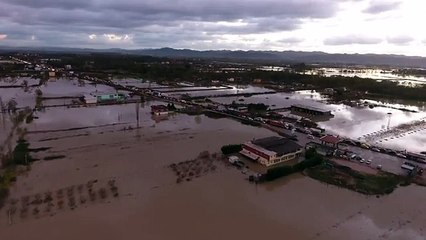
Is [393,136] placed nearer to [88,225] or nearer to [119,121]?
[119,121]

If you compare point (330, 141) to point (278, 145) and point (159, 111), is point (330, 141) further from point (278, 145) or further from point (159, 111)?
A: point (159, 111)

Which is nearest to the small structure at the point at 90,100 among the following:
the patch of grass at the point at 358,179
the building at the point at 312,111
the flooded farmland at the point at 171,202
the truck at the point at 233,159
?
the flooded farmland at the point at 171,202

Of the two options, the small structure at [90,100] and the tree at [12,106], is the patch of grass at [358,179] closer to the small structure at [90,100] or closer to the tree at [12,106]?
the small structure at [90,100]

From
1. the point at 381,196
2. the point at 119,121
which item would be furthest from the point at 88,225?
the point at 119,121

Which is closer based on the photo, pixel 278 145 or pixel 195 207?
pixel 195 207

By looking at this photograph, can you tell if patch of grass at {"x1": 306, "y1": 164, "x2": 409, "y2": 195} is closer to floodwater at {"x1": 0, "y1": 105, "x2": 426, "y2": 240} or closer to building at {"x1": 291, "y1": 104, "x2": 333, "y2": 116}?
floodwater at {"x1": 0, "y1": 105, "x2": 426, "y2": 240}

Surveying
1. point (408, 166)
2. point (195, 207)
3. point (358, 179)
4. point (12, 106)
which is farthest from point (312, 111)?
point (12, 106)

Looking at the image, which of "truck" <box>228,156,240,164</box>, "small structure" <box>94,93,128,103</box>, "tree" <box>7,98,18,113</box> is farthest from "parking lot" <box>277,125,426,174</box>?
"tree" <box>7,98,18,113</box>
